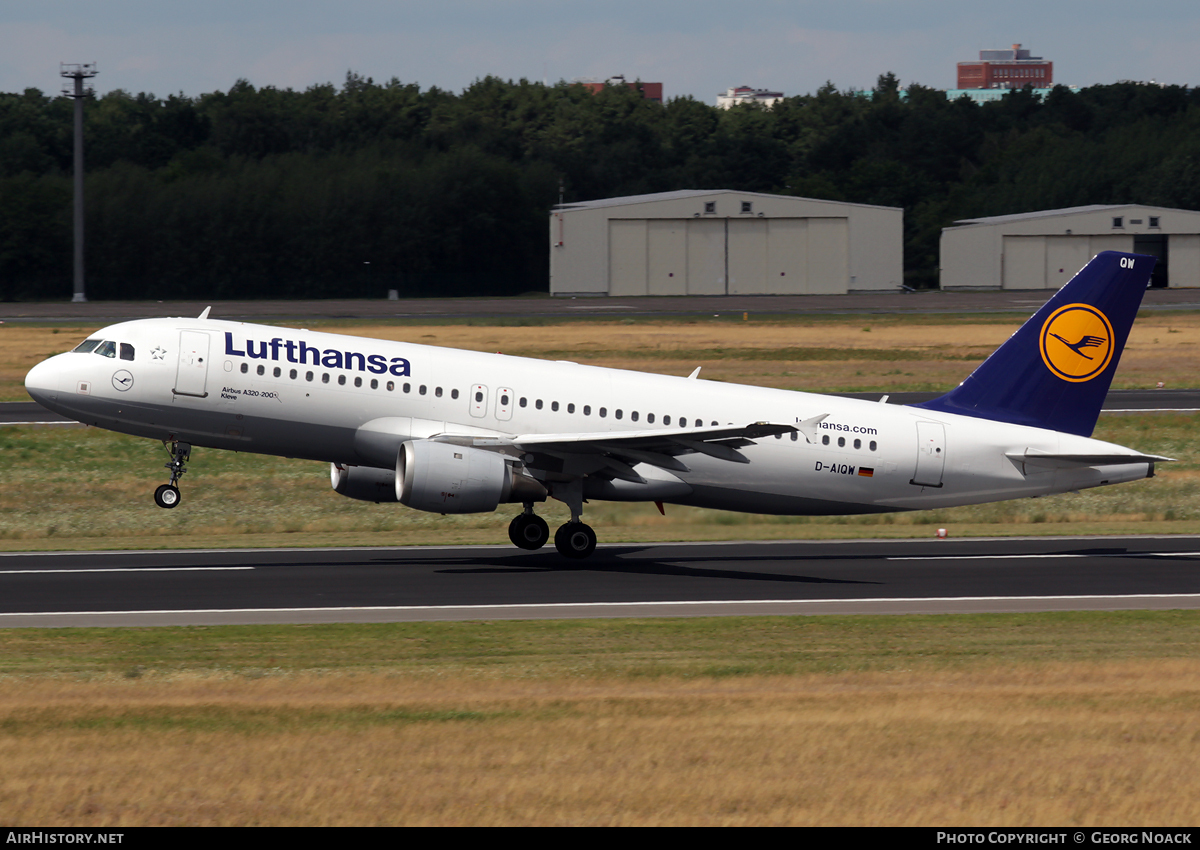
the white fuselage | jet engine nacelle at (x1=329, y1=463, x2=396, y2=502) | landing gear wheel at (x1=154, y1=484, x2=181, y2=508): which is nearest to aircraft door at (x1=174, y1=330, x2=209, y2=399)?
the white fuselage

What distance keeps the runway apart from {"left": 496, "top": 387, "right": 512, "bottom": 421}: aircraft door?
3.07 meters

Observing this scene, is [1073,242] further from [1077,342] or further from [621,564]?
[621,564]

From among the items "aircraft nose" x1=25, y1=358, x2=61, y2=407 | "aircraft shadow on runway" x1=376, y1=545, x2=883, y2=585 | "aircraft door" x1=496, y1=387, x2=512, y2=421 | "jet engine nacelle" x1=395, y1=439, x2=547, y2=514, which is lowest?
"aircraft shadow on runway" x1=376, y1=545, x2=883, y2=585

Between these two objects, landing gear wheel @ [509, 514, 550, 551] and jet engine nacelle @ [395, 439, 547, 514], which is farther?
landing gear wheel @ [509, 514, 550, 551]

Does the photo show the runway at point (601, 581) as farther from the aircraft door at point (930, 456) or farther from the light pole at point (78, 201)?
the light pole at point (78, 201)

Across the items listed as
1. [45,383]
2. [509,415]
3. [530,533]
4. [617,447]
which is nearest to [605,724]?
[617,447]

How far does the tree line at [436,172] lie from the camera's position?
476 ft

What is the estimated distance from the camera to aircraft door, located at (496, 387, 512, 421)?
99.2 feet

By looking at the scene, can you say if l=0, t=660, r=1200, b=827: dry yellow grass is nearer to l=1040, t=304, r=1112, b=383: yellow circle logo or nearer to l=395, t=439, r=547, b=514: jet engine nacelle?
l=395, t=439, r=547, b=514: jet engine nacelle

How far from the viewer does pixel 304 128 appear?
6791 inches

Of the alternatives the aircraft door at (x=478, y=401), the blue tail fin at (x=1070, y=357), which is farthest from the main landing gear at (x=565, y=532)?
the blue tail fin at (x=1070, y=357)

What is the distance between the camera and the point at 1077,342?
32.0 m

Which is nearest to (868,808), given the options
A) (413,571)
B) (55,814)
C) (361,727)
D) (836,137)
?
(361,727)

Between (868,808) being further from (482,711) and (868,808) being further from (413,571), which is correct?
(413,571)
